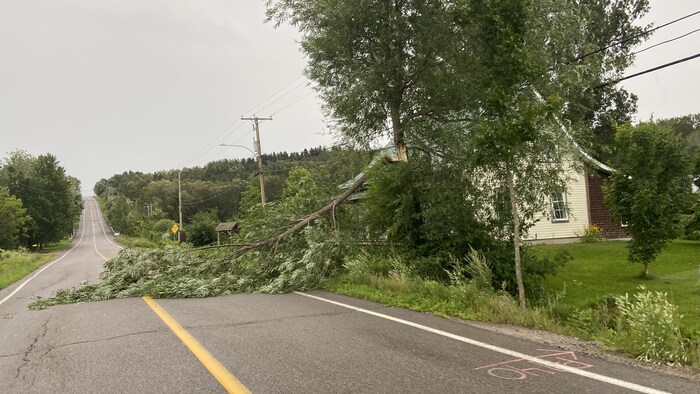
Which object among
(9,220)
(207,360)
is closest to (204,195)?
(9,220)

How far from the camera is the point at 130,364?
17.3 ft

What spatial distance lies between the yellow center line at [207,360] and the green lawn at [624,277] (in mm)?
7057

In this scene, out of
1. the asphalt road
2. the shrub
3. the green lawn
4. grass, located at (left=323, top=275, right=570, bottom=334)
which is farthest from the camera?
the shrub

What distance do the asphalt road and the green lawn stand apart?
14.5 feet

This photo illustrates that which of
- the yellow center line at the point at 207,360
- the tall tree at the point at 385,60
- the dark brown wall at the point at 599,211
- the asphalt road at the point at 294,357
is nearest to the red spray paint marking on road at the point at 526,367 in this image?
the asphalt road at the point at 294,357

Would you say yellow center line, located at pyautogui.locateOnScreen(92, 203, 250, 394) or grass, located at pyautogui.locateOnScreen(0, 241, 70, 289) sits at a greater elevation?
yellow center line, located at pyautogui.locateOnScreen(92, 203, 250, 394)

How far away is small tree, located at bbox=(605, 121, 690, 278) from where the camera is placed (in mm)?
12594

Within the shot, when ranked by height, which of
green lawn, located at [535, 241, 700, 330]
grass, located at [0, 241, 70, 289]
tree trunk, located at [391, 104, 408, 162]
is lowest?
green lawn, located at [535, 241, 700, 330]

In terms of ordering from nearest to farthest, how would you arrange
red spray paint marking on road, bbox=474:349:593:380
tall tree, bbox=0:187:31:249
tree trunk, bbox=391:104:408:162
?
red spray paint marking on road, bbox=474:349:593:380 < tree trunk, bbox=391:104:408:162 < tall tree, bbox=0:187:31:249

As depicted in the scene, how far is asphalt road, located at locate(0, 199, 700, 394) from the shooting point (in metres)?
4.34

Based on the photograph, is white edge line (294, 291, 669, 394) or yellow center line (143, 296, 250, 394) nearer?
white edge line (294, 291, 669, 394)

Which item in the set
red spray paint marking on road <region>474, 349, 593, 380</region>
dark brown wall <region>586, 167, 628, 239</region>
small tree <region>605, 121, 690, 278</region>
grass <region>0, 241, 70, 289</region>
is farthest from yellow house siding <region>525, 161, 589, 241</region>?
grass <region>0, 241, 70, 289</region>

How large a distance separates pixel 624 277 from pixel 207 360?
12.1 metres

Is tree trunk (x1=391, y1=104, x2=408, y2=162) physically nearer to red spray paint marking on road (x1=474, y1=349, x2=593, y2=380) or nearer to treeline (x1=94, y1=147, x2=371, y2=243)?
red spray paint marking on road (x1=474, y1=349, x2=593, y2=380)
